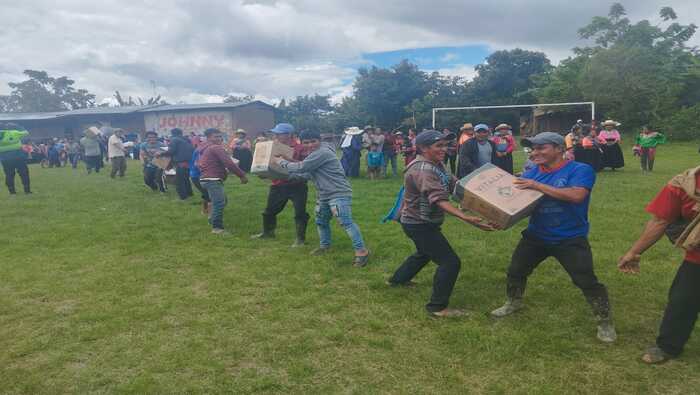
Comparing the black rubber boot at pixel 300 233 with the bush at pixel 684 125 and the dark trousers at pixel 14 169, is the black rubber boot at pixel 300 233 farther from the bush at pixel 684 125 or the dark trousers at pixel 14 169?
the bush at pixel 684 125

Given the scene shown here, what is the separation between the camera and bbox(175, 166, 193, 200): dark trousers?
35.3 ft

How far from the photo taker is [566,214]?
3.61 m

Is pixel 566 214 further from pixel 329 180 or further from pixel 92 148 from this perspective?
pixel 92 148

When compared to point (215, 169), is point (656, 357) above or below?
below

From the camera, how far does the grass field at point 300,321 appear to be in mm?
3250

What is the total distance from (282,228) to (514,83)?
37.5m

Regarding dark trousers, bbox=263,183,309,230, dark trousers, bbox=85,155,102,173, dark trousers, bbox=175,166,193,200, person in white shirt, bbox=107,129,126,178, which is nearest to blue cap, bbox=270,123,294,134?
dark trousers, bbox=263,183,309,230

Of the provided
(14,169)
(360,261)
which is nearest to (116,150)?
(14,169)

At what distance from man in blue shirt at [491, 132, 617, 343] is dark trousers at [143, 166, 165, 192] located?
1106 cm

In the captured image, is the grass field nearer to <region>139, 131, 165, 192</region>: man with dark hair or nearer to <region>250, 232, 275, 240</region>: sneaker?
<region>250, 232, 275, 240</region>: sneaker

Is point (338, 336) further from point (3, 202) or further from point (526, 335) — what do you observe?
point (3, 202)

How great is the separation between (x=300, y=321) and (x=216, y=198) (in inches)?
153

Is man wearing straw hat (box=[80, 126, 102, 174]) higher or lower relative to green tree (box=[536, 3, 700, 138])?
lower

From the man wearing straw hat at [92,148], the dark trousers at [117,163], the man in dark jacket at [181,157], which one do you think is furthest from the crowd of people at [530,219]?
the man wearing straw hat at [92,148]
